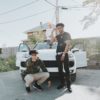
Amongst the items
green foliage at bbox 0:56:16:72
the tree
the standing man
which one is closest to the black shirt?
the standing man

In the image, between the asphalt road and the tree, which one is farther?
the tree

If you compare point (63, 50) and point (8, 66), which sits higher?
point (63, 50)

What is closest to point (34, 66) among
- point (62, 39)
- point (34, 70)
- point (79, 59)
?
point (34, 70)

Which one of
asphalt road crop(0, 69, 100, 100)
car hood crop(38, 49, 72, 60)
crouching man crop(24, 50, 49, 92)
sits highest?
car hood crop(38, 49, 72, 60)

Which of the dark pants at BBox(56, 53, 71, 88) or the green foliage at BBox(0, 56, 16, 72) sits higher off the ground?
the dark pants at BBox(56, 53, 71, 88)

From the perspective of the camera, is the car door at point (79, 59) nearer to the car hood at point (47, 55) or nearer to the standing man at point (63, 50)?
the car hood at point (47, 55)

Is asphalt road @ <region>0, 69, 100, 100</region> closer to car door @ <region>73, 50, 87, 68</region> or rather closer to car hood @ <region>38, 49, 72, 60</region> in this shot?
car door @ <region>73, 50, 87, 68</region>

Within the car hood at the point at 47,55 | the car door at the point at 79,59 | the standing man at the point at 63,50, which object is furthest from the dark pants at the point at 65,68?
the car door at the point at 79,59

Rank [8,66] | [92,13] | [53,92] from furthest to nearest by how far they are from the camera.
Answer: [92,13]
[8,66]
[53,92]

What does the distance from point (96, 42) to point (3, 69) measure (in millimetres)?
6865

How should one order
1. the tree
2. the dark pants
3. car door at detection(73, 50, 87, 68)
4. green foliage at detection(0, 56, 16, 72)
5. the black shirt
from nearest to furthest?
the dark pants, the black shirt, car door at detection(73, 50, 87, 68), green foliage at detection(0, 56, 16, 72), the tree

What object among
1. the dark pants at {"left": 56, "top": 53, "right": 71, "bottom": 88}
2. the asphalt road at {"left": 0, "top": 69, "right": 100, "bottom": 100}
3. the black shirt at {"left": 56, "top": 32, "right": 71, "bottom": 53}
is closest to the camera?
the asphalt road at {"left": 0, "top": 69, "right": 100, "bottom": 100}

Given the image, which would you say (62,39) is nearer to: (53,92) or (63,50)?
(63,50)

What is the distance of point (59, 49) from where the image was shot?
306 inches
